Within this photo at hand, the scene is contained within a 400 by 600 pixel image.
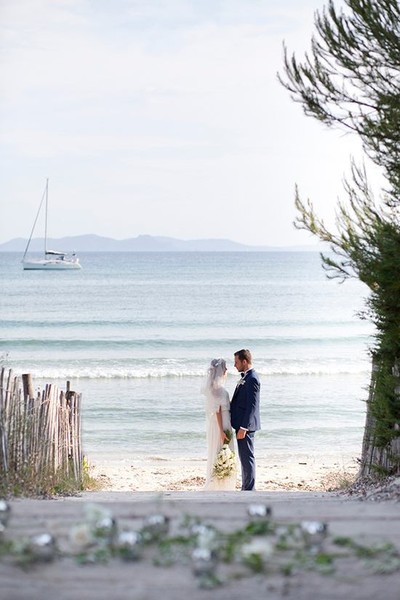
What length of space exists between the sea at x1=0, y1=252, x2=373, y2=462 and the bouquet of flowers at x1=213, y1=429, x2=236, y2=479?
1703mm

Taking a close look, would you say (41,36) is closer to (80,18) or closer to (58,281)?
(80,18)

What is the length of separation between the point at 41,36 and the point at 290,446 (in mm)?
32572

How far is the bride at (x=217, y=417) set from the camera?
36.8 feet

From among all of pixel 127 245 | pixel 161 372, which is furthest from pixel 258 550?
pixel 127 245

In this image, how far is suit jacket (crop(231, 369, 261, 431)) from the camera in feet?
36.3

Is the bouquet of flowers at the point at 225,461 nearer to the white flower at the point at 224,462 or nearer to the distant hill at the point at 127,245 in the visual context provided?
the white flower at the point at 224,462

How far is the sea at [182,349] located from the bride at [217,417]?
173cm

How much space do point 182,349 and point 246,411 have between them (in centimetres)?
2140

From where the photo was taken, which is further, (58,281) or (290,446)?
(58,281)

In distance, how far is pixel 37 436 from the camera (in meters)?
8.38

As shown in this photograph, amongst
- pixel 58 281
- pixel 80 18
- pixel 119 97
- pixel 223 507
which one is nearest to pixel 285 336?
pixel 80 18

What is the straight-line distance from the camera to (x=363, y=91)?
8.61m

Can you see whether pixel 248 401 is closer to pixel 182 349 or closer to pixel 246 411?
pixel 246 411

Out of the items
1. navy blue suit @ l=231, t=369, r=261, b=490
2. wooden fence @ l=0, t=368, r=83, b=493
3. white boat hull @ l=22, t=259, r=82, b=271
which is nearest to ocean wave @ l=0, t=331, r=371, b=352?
navy blue suit @ l=231, t=369, r=261, b=490
